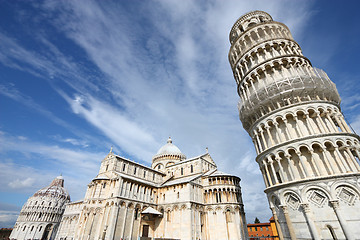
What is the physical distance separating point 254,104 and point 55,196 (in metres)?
83.6

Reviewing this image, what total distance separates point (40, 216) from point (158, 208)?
196ft

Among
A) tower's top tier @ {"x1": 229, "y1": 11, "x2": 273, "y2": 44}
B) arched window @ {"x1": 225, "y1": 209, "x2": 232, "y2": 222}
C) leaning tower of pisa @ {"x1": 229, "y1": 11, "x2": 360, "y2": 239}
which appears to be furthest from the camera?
arched window @ {"x1": 225, "y1": 209, "x2": 232, "y2": 222}

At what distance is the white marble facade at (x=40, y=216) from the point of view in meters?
60.1

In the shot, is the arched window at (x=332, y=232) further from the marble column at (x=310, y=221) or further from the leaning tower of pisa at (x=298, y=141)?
the marble column at (x=310, y=221)

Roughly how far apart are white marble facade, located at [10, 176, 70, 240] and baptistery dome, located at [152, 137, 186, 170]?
49.7 m

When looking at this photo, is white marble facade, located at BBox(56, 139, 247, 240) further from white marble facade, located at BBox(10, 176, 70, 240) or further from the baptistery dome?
white marble facade, located at BBox(10, 176, 70, 240)

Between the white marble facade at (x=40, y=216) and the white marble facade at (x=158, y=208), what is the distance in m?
48.1

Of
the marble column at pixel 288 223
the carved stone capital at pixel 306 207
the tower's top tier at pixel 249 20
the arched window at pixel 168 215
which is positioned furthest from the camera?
the arched window at pixel 168 215

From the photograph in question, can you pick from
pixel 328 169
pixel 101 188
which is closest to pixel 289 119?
pixel 328 169

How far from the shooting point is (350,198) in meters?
11.8

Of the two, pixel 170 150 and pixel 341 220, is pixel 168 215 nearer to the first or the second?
pixel 170 150

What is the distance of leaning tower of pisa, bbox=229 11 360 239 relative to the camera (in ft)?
39.8

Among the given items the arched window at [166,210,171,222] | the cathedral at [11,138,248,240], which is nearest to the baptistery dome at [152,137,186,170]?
the cathedral at [11,138,248,240]

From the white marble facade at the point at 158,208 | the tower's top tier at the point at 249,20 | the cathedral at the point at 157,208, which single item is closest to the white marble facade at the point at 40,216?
the cathedral at the point at 157,208
